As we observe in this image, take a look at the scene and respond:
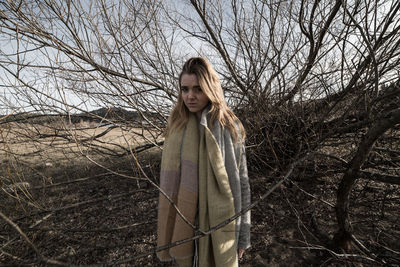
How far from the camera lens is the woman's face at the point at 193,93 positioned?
1.23 m

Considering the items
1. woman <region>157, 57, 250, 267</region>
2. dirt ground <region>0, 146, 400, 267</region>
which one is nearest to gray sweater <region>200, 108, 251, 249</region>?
woman <region>157, 57, 250, 267</region>

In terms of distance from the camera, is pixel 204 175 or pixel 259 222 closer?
pixel 204 175

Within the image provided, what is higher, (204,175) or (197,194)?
(204,175)

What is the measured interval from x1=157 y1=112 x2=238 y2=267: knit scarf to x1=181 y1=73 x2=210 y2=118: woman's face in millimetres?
128

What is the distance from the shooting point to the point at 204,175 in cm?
124

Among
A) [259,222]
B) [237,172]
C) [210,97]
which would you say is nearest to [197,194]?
[237,172]

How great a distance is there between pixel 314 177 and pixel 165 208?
2.45m

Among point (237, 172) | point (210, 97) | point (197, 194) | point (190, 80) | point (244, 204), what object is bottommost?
point (244, 204)

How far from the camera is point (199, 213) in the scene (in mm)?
1247

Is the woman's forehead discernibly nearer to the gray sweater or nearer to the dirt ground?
the gray sweater

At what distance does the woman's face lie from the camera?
4.05 ft

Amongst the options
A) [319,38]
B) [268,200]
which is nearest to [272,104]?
[319,38]

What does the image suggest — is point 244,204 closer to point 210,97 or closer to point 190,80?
point 210,97

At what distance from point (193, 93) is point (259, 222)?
233 centimetres
